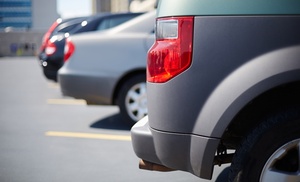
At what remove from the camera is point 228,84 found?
93.7 inches

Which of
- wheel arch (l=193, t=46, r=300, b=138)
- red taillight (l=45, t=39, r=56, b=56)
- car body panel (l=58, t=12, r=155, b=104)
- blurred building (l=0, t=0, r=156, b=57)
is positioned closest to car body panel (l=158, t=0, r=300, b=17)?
wheel arch (l=193, t=46, r=300, b=138)

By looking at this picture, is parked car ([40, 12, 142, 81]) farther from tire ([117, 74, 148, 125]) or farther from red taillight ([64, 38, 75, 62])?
tire ([117, 74, 148, 125])

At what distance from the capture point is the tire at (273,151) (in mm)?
2355

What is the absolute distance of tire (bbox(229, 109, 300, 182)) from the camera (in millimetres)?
2355

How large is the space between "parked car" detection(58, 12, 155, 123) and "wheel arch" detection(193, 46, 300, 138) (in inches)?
121

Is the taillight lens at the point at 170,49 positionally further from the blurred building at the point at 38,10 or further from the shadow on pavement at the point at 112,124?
the blurred building at the point at 38,10

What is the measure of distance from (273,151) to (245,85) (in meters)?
0.39

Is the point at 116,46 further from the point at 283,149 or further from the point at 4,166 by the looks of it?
the point at 283,149

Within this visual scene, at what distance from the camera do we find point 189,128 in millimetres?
2488

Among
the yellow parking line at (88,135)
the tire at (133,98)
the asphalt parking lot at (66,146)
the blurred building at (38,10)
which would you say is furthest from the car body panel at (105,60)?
the blurred building at (38,10)

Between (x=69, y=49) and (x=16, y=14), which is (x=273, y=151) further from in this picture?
(x=16, y=14)

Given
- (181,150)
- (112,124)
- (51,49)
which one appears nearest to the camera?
(181,150)

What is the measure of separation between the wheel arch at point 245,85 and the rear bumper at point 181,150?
0.07m

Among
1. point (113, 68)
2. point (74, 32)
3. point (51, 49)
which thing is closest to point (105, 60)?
point (113, 68)
